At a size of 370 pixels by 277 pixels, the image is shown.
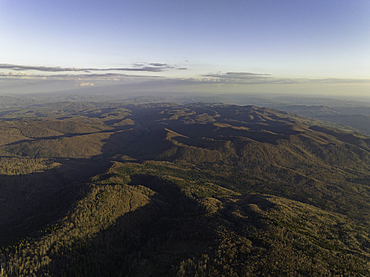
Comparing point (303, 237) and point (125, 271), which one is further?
point (303, 237)

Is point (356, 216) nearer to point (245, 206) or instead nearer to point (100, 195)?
point (245, 206)

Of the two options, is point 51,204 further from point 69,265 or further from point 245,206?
point 245,206

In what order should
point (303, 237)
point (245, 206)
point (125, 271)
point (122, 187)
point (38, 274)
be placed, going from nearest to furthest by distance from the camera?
point (38, 274)
point (125, 271)
point (303, 237)
point (245, 206)
point (122, 187)

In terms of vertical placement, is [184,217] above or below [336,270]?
below

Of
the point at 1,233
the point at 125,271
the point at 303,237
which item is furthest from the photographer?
the point at 1,233

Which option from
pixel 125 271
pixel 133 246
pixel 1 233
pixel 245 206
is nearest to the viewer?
pixel 125 271

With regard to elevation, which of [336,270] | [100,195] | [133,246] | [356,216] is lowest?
[356,216]

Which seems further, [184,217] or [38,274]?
[184,217]

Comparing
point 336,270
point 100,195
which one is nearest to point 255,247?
point 336,270

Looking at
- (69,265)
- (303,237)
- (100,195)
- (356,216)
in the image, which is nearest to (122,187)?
(100,195)
